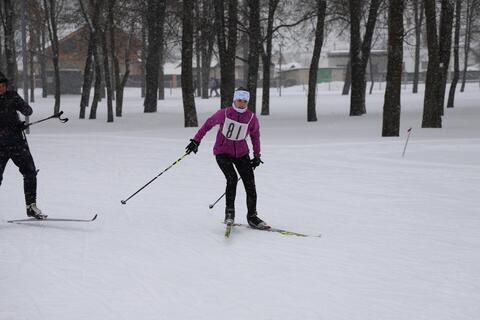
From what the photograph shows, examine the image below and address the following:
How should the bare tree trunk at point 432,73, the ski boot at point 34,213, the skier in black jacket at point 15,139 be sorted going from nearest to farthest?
the skier in black jacket at point 15,139
the ski boot at point 34,213
the bare tree trunk at point 432,73

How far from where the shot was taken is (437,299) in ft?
15.5

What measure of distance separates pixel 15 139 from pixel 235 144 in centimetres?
277

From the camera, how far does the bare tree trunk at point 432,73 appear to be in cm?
1734

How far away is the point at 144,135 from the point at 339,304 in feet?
46.9

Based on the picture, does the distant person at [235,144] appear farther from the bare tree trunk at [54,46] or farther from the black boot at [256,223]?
the bare tree trunk at [54,46]

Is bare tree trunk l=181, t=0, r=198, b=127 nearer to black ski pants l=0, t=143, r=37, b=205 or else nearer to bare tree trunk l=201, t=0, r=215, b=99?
bare tree trunk l=201, t=0, r=215, b=99

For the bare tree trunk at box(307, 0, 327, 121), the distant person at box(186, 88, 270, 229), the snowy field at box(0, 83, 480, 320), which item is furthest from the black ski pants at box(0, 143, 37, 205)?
the bare tree trunk at box(307, 0, 327, 121)

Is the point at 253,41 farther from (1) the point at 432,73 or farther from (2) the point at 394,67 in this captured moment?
(2) the point at 394,67

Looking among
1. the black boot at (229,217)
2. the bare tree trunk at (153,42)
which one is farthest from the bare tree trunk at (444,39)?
the bare tree trunk at (153,42)

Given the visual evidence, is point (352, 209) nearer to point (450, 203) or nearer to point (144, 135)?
point (450, 203)

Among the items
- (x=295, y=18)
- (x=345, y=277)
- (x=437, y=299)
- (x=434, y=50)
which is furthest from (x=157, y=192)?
(x=295, y=18)

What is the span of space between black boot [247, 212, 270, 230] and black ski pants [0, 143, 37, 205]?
282cm

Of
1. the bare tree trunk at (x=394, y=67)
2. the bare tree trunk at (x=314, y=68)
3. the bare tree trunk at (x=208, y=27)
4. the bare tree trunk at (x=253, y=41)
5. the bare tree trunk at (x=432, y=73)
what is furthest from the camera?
the bare tree trunk at (x=208, y=27)

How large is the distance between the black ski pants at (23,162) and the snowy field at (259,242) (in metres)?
0.46
